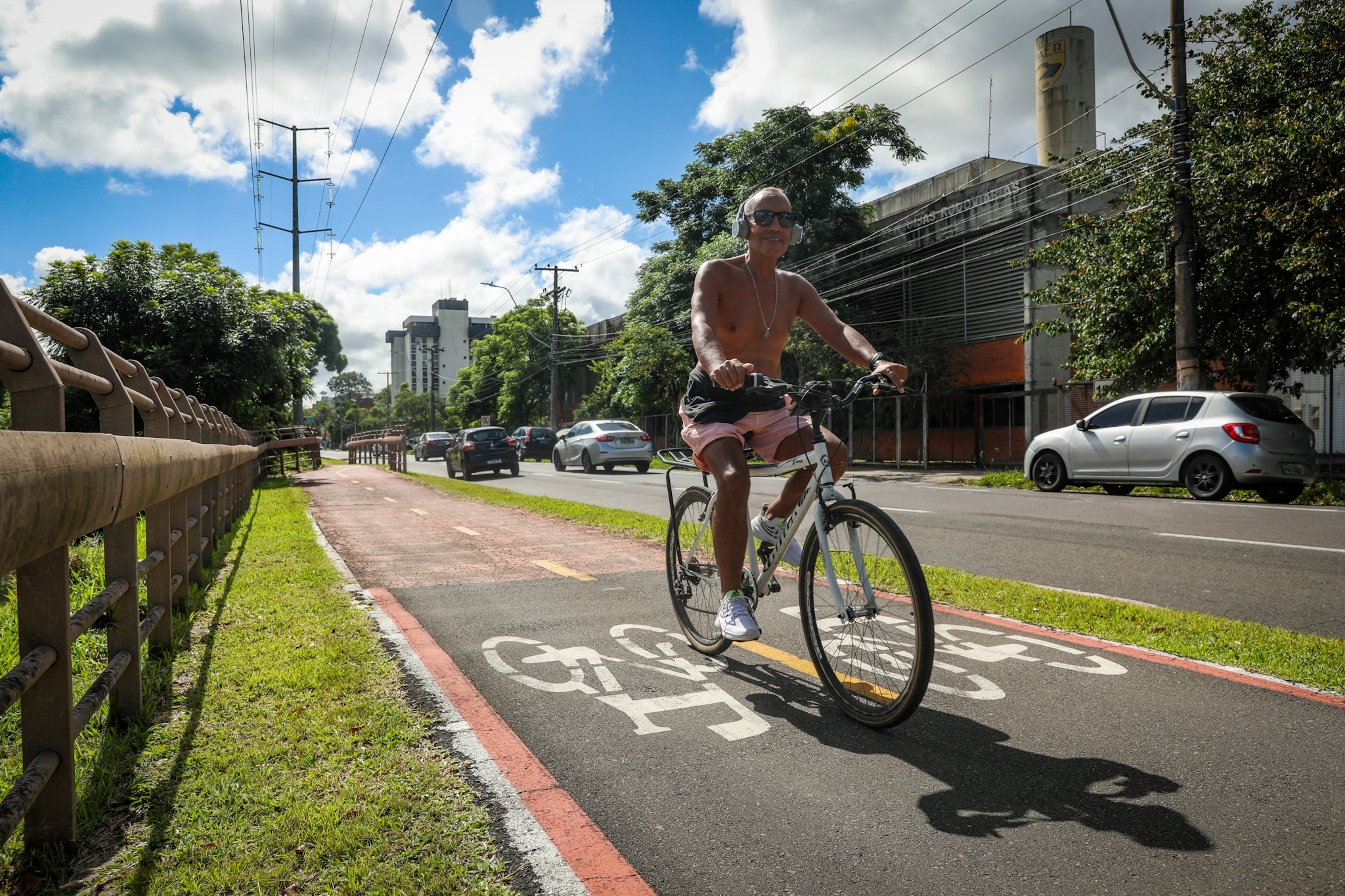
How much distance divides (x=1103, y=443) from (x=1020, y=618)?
1013 cm

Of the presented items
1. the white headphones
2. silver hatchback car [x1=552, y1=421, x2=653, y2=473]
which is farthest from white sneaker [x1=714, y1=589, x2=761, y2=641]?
silver hatchback car [x1=552, y1=421, x2=653, y2=473]

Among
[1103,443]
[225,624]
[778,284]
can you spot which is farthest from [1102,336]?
[225,624]

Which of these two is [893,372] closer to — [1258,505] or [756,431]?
[756,431]

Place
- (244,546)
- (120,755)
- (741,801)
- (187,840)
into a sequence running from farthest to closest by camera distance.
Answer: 1. (244,546)
2. (120,755)
3. (741,801)
4. (187,840)

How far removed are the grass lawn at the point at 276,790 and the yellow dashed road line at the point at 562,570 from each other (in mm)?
2488

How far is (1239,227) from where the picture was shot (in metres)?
14.9

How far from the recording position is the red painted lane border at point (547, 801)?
7.44 feet

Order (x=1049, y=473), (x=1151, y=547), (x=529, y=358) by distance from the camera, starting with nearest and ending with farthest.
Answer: (x=1151, y=547) → (x=1049, y=473) → (x=529, y=358)

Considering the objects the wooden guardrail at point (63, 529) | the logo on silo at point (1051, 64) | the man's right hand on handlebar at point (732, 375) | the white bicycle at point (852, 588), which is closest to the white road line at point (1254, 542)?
the white bicycle at point (852, 588)

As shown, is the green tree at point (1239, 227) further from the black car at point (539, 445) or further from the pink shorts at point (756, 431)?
the black car at point (539, 445)

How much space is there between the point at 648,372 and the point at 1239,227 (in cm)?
2407

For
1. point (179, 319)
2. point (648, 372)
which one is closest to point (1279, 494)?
point (179, 319)

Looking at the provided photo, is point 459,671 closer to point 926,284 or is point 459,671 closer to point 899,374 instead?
point 899,374

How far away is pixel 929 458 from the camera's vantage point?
91.3 ft
